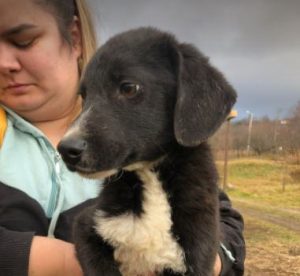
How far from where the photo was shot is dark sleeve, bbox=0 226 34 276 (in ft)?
7.81

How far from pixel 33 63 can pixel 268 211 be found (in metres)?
16.6

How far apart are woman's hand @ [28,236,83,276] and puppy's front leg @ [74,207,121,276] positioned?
0.13 metres

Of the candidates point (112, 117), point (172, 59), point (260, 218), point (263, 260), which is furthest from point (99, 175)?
point (260, 218)

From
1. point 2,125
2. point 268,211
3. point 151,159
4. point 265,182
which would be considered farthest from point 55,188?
point 265,182

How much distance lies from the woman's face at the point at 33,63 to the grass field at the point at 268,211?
1.02 metres

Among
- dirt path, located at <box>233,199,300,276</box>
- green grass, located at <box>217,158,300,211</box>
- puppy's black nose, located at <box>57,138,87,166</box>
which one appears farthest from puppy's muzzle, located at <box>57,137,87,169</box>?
green grass, located at <box>217,158,300,211</box>

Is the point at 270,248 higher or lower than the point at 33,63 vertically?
lower

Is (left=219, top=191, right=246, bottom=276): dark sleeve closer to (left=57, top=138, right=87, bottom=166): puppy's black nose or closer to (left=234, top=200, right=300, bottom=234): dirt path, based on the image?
(left=57, top=138, right=87, bottom=166): puppy's black nose

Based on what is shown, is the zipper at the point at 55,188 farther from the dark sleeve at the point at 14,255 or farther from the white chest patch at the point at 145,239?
the white chest patch at the point at 145,239

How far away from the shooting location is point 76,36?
3148 mm

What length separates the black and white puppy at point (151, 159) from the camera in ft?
7.20

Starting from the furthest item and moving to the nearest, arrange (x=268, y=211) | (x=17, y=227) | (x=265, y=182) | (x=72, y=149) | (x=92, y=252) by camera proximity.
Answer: (x=265, y=182) → (x=268, y=211) → (x=17, y=227) → (x=92, y=252) → (x=72, y=149)

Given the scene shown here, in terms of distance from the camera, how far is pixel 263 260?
11.1 meters

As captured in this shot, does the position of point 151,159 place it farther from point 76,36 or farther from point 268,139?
point 268,139
